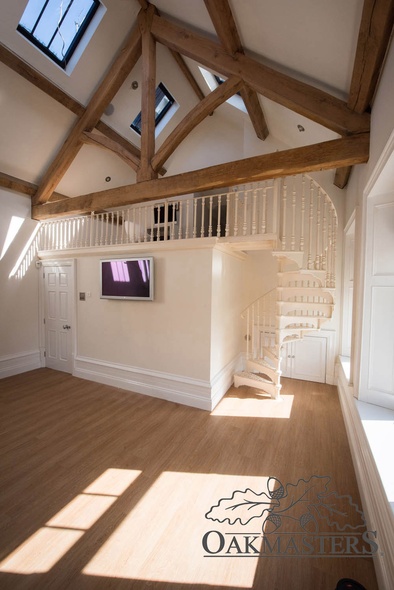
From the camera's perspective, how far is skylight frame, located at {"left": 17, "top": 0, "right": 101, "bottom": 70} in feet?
10.9

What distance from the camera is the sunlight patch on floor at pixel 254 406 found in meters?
3.23

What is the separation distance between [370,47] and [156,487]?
12.9 ft

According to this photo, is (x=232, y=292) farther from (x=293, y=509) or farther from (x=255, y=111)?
(x=255, y=111)

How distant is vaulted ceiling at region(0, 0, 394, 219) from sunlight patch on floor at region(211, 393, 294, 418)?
310 centimetres

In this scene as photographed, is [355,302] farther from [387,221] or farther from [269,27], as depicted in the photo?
[269,27]

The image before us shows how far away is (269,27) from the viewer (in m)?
2.40

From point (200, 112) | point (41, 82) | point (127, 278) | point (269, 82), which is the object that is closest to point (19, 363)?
point (127, 278)

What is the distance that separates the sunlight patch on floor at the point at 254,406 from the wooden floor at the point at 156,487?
3cm

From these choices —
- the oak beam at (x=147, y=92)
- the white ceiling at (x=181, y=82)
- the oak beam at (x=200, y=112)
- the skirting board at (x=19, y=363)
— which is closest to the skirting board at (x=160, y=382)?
the skirting board at (x=19, y=363)

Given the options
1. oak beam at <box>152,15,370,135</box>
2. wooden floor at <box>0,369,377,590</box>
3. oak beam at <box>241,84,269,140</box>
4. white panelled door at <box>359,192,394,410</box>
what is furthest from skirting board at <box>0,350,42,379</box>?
oak beam at <box>241,84,269,140</box>

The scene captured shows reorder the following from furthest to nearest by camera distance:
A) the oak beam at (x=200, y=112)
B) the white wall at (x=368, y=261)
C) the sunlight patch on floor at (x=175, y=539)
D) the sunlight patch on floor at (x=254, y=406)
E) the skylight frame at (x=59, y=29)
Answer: the skylight frame at (x=59, y=29), the sunlight patch on floor at (x=254, y=406), the oak beam at (x=200, y=112), the white wall at (x=368, y=261), the sunlight patch on floor at (x=175, y=539)

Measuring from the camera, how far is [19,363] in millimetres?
4672

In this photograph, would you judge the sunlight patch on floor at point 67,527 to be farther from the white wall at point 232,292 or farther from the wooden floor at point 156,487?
the white wall at point 232,292

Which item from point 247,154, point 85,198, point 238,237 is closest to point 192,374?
point 238,237
